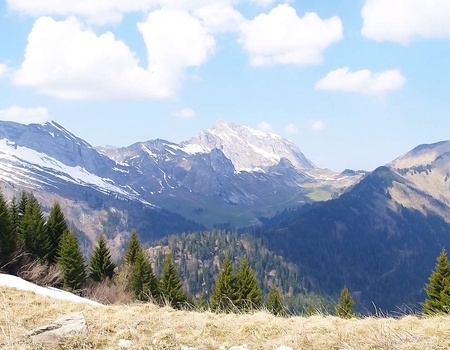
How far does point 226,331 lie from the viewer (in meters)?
9.02

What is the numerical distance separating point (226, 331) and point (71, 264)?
149 feet

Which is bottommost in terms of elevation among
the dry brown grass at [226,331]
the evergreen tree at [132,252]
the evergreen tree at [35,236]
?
the evergreen tree at [132,252]

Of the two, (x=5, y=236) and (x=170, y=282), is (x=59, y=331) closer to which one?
(x=5, y=236)

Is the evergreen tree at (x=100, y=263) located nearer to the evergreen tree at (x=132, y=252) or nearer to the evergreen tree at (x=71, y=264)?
the evergreen tree at (x=132, y=252)

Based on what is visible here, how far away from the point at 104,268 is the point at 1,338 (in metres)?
52.5

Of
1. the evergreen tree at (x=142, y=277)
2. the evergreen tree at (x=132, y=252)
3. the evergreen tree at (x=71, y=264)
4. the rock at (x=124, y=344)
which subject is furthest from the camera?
the evergreen tree at (x=132, y=252)

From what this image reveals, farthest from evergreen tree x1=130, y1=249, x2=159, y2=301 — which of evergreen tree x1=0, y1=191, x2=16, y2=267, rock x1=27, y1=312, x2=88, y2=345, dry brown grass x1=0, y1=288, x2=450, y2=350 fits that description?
rock x1=27, y1=312, x2=88, y2=345

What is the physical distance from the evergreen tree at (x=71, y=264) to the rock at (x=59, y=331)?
142 ft

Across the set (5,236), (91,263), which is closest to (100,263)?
(91,263)

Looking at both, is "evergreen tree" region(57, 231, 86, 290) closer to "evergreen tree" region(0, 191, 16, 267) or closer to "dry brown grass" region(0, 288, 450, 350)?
"evergreen tree" region(0, 191, 16, 267)

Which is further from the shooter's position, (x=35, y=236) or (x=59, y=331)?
(x=35, y=236)

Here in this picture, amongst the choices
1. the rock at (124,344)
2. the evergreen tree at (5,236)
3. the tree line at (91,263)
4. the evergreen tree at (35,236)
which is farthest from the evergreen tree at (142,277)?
→ the rock at (124,344)

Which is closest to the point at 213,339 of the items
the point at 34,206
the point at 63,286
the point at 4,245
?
the point at 63,286

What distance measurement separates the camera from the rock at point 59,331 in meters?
7.77
